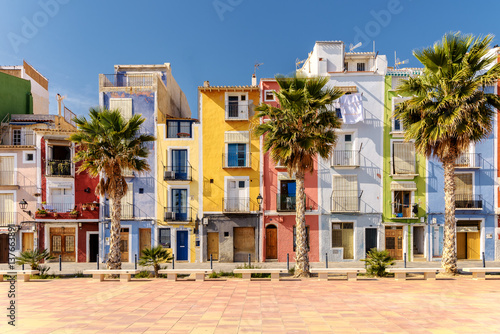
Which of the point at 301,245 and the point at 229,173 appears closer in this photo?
the point at 301,245

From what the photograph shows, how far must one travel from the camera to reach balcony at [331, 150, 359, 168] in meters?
23.9

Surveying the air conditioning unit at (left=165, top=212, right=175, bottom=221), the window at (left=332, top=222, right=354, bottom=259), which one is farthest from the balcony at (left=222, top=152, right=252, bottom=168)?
the window at (left=332, top=222, right=354, bottom=259)

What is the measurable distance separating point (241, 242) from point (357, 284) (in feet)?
36.6

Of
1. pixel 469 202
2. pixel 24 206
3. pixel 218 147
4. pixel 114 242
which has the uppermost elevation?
pixel 218 147

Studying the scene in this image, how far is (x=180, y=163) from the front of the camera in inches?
963

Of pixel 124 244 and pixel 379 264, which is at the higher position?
pixel 379 264

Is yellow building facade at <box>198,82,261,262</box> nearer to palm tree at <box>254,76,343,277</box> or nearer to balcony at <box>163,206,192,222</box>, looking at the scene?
balcony at <box>163,206,192,222</box>

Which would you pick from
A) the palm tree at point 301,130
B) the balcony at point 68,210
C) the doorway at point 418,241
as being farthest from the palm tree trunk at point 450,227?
the balcony at point 68,210

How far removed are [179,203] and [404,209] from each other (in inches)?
656

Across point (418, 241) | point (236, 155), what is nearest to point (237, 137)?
point (236, 155)

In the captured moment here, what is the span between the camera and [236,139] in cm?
2428

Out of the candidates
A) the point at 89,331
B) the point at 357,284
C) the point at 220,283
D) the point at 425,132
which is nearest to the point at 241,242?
the point at 220,283

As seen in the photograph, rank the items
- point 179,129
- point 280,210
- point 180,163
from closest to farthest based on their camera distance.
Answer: point 280,210 → point 180,163 → point 179,129

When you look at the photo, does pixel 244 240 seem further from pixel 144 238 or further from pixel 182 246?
pixel 144 238
